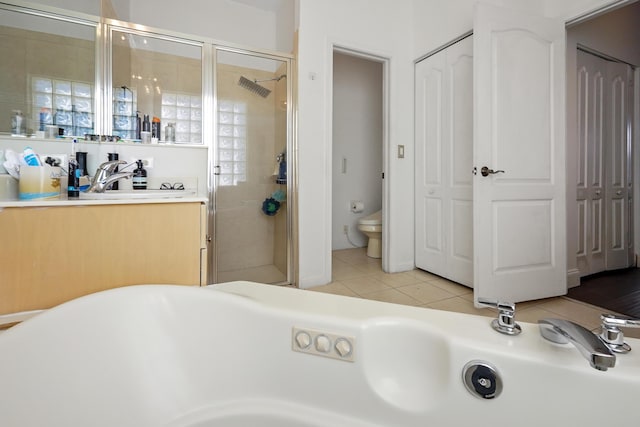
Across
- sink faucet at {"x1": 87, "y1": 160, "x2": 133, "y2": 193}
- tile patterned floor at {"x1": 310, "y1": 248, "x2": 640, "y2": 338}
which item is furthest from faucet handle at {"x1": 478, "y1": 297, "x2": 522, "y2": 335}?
sink faucet at {"x1": 87, "y1": 160, "x2": 133, "y2": 193}

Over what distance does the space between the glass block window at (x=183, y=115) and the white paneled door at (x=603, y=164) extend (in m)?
3.26

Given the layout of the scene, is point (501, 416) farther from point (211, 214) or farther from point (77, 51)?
point (77, 51)

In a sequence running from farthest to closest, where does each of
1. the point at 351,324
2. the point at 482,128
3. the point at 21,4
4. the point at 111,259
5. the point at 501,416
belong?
the point at 482,128, the point at 21,4, the point at 111,259, the point at 351,324, the point at 501,416

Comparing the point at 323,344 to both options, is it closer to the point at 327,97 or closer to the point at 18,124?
the point at 18,124

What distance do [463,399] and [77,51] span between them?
2581 mm

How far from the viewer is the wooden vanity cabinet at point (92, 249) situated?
92 cm

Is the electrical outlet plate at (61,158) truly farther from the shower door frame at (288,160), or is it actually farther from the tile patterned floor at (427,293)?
the tile patterned floor at (427,293)

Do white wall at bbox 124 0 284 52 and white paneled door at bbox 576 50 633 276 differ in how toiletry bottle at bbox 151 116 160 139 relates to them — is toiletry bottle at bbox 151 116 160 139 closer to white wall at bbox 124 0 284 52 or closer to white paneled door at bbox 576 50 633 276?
white wall at bbox 124 0 284 52

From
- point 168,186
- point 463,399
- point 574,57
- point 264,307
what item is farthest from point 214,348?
point 574,57

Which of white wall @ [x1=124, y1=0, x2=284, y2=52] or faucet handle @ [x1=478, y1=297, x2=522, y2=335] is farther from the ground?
white wall @ [x1=124, y1=0, x2=284, y2=52]

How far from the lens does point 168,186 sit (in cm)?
206

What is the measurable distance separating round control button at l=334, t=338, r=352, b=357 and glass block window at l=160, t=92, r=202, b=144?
2.03 metres

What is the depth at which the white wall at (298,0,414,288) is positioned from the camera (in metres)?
2.36

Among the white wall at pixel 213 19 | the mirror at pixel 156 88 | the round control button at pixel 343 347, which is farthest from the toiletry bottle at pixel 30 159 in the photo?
the white wall at pixel 213 19
